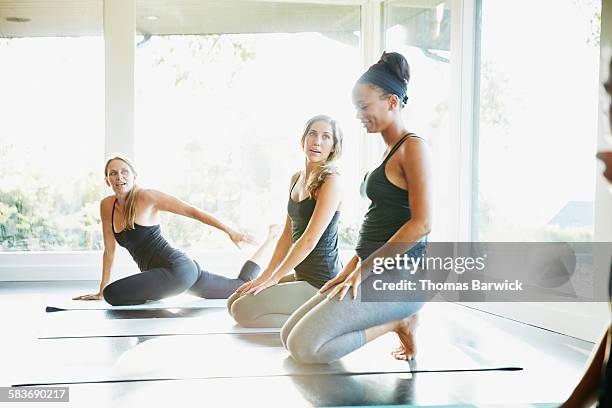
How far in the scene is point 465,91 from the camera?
4.97m

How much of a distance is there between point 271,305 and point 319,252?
0.39m

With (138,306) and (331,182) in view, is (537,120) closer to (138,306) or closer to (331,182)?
(331,182)

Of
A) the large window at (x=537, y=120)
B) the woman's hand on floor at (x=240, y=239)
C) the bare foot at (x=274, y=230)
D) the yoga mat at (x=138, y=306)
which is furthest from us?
the bare foot at (x=274, y=230)

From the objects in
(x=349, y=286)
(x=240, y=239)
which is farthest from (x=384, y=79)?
(x=240, y=239)

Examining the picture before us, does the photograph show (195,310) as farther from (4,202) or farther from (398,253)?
(4,202)

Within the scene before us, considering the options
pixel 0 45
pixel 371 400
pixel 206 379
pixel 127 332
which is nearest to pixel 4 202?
pixel 0 45

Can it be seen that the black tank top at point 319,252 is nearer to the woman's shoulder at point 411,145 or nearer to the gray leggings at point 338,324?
the gray leggings at point 338,324

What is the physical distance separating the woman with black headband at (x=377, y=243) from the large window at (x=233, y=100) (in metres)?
3.59

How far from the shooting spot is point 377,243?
9.02 ft

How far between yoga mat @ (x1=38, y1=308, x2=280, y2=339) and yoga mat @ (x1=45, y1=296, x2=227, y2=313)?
0.15 meters

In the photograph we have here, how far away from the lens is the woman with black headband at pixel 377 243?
2.66m

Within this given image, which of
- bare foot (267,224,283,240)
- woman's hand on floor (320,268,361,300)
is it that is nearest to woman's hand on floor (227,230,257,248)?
bare foot (267,224,283,240)

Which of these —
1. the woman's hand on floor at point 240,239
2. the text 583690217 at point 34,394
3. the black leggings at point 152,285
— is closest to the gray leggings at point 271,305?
the woman's hand on floor at point 240,239

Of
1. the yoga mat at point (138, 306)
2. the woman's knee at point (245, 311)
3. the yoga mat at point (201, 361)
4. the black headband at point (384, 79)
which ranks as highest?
the black headband at point (384, 79)
